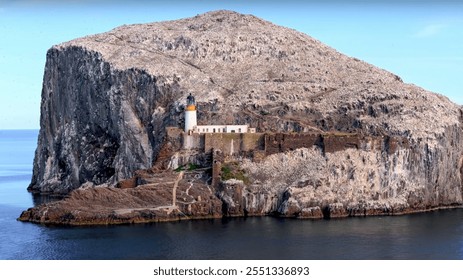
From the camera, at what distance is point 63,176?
106 metres

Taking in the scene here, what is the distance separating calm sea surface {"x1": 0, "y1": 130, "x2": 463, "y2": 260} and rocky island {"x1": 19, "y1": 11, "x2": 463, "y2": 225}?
3042mm

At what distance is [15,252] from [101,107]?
3896 centimetres

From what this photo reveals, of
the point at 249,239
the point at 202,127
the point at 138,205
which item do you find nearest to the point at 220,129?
the point at 202,127

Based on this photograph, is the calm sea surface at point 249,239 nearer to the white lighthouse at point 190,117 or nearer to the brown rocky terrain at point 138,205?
the brown rocky terrain at point 138,205

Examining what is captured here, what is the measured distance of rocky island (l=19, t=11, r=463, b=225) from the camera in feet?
255

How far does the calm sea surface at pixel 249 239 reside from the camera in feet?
202

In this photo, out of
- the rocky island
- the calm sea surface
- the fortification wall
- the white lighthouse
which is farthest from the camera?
the white lighthouse

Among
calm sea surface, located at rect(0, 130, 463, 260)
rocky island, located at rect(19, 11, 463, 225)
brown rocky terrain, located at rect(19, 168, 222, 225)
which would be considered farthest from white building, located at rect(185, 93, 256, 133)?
calm sea surface, located at rect(0, 130, 463, 260)

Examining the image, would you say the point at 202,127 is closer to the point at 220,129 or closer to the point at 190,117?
the point at 190,117

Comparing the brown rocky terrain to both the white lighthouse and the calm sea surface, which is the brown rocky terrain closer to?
the calm sea surface

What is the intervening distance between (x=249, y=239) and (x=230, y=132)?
18197 millimetres

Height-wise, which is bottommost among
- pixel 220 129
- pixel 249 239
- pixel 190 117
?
pixel 249 239

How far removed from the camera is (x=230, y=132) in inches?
3258

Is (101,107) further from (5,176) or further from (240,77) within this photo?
(5,176)
